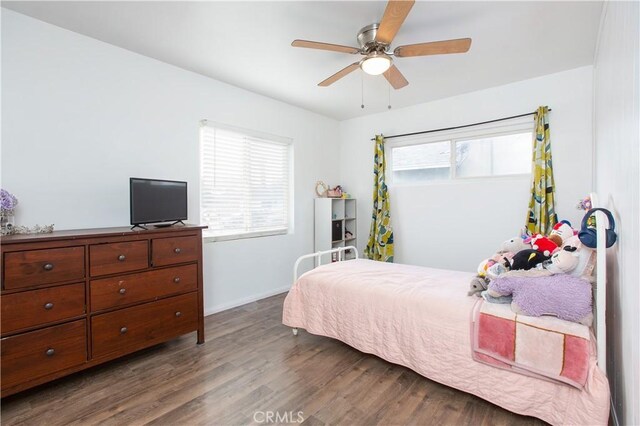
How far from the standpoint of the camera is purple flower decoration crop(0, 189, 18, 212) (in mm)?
1887

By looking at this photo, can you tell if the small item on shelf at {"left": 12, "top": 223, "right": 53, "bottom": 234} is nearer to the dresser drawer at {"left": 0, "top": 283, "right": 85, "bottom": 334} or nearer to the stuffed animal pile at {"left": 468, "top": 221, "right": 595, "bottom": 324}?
the dresser drawer at {"left": 0, "top": 283, "right": 85, "bottom": 334}

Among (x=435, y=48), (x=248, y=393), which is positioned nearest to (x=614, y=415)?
(x=248, y=393)

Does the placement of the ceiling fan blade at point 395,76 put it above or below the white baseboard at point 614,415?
above

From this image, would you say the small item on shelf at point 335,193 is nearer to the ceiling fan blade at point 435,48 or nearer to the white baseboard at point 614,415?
the ceiling fan blade at point 435,48

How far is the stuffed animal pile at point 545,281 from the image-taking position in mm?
1517

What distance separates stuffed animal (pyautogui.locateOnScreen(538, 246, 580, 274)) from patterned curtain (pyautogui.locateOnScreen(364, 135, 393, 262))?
8.10 feet

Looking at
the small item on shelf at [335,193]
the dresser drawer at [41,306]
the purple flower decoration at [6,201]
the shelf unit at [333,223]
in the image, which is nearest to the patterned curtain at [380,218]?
the shelf unit at [333,223]

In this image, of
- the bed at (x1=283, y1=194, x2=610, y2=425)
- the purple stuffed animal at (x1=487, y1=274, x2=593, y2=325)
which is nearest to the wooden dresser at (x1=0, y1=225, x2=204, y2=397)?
the bed at (x1=283, y1=194, x2=610, y2=425)

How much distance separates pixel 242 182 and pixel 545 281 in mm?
3002

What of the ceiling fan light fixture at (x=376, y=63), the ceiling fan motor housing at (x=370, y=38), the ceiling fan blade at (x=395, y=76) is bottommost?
the ceiling fan light fixture at (x=376, y=63)

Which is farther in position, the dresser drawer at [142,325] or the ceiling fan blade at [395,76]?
the ceiling fan blade at [395,76]

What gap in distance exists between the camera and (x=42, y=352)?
1790 millimetres

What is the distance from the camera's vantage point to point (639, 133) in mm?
1033

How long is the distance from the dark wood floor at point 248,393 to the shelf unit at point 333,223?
1.88 meters
